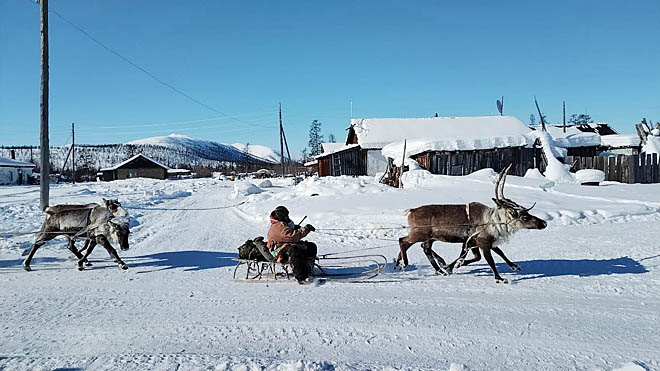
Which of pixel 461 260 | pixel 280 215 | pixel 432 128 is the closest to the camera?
pixel 280 215

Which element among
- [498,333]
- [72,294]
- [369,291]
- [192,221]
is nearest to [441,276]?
[369,291]

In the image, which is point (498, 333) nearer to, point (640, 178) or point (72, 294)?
point (72, 294)

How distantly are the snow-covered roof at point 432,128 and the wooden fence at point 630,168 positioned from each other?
9970mm

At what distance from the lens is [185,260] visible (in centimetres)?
918

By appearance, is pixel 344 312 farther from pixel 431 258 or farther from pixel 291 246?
pixel 431 258

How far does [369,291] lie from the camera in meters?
6.57

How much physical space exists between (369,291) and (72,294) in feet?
15.0

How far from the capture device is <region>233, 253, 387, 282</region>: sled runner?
7.27 metres

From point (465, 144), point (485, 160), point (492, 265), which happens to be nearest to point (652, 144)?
point (485, 160)

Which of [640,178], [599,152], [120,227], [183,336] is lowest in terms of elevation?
→ [183,336]

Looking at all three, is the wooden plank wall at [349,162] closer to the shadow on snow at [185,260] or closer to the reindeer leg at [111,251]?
the shadow on snow at [185,260]

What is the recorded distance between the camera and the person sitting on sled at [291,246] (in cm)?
698

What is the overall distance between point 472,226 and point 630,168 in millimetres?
18344

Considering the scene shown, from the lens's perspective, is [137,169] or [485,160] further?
[137,169]
